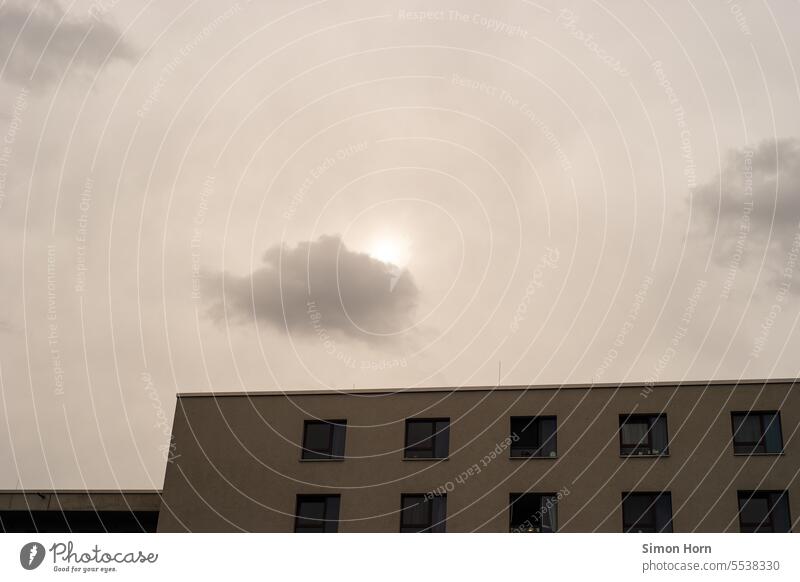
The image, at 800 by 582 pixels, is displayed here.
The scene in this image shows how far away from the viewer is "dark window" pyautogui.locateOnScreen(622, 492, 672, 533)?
140 ft

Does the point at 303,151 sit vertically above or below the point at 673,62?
below

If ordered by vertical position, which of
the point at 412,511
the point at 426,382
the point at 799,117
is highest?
the point at 799,117

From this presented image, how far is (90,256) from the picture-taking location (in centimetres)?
4091

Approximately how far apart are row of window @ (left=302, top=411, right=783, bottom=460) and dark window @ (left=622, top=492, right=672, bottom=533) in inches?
81.6

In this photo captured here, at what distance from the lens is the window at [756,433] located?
141 ft

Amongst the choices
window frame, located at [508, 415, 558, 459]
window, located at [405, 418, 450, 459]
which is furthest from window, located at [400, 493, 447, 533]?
window frame, located at [508, 415, 558, 459]

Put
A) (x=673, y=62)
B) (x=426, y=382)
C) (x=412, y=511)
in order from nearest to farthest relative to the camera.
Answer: (x=673, y=62) → (x=412, y=511) → (x=426, y=382)

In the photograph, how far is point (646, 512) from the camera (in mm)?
42906

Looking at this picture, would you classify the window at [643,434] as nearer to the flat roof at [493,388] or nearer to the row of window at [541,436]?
the row of window at [541,436]

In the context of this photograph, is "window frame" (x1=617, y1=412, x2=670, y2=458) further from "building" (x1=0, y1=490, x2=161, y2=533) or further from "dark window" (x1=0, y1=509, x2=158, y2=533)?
"dark window" (x1=0, y1=509, x2=158, y2=533)

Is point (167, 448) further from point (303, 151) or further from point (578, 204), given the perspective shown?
point (578, 204)
